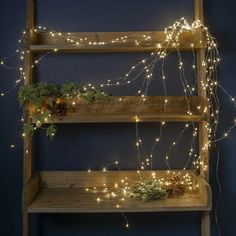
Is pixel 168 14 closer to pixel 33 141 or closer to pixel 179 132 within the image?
pixel 179 132

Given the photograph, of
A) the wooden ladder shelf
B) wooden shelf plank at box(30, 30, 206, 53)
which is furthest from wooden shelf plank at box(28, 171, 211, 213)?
wooden shelf plank at box(30, 30, 206, 53)

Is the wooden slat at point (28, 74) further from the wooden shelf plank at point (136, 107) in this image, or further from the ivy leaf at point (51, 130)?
the wooden shelf plank at point (136, 107)

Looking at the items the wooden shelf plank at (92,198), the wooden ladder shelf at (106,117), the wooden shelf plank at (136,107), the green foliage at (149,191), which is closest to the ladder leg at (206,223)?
the wooden ladder shelf at (106,117)

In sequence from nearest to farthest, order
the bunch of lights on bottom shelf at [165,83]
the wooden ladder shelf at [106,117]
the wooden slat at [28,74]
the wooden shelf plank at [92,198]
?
1. the wooden shelf plank at [92,198]
2. the wooden ladder shelf at [106,117]
3. the wooden slat at [28,74]
4. the bunch of lights on bottom shelf at [165,83]

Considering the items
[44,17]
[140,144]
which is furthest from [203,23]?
[44,17]

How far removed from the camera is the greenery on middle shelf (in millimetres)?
2111

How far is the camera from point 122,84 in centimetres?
236

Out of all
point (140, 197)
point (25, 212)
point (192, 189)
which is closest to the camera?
point (25, 212)

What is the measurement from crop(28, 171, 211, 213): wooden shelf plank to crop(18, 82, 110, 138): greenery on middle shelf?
0.31 metres

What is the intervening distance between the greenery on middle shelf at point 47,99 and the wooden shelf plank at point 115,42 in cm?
22

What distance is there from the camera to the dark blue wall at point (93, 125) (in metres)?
2.35

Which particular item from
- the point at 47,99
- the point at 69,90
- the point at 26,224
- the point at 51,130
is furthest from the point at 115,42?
the point at 26,224

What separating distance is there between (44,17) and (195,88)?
1040 mm

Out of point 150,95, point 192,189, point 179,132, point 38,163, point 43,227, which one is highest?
point 150,95
